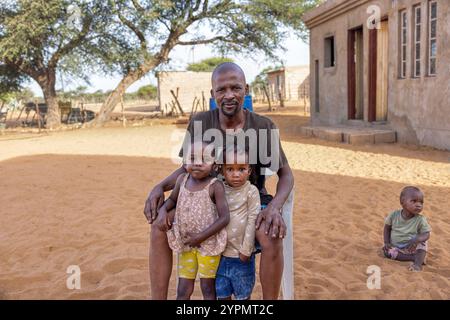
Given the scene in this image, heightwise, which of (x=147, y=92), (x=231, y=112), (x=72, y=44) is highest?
(x=72, y=44)

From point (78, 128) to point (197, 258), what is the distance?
685 inches

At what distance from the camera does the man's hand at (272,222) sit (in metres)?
2.20

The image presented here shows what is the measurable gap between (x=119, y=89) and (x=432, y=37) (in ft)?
46.0

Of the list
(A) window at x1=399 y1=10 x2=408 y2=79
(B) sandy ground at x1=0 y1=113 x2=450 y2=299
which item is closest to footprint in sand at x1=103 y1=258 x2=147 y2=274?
(B) sandy ground at x1=0 y1=113 x2=450 y2=299

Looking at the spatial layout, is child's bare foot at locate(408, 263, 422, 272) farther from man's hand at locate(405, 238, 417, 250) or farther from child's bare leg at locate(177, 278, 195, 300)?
child's bare leg at locate(177, 278, 195, 300)

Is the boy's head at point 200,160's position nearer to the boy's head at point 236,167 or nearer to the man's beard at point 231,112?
the boy's head at point 236,167

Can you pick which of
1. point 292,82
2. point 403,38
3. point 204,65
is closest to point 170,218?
point 403,38

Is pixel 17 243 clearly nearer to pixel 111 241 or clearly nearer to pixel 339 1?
pixel 111 241

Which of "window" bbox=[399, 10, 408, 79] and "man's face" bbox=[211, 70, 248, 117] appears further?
"window" bbox=[399, 10, 408, 79]

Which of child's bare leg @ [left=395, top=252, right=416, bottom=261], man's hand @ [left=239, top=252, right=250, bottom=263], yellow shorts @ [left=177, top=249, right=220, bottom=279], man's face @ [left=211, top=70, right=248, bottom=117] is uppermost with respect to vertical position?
man's face @ [left=211, top=70, right=248, bottom=117]

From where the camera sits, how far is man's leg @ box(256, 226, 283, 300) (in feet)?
7.31

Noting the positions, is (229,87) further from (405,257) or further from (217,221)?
(405,257)

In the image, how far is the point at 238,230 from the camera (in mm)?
2318

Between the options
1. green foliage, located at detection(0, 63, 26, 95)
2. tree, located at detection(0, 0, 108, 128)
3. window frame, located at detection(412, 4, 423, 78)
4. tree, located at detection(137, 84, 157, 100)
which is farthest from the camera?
tree, located at detection(137, 84, 157, 100)
